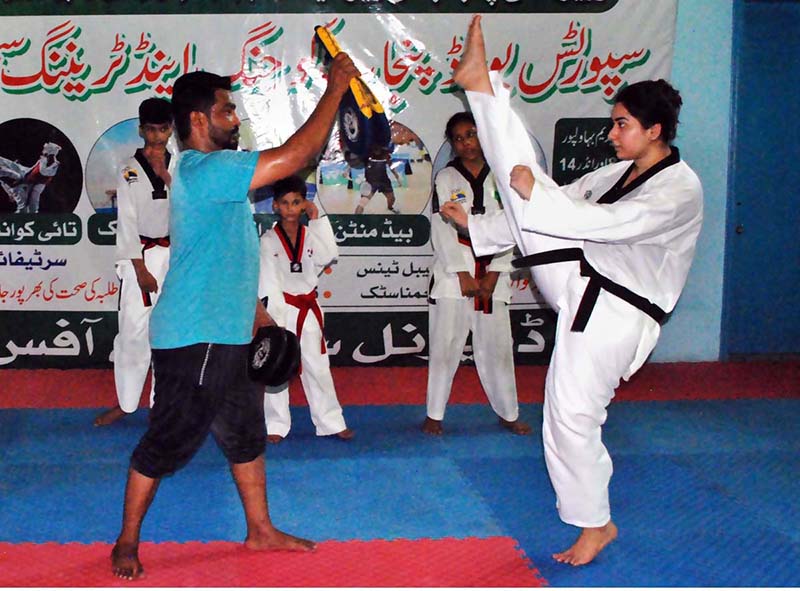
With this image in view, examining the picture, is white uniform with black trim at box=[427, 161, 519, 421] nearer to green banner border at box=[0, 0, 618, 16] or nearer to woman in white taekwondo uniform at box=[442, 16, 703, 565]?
woman in white taekwondo uniform at box=[442, 16, 703, 565]

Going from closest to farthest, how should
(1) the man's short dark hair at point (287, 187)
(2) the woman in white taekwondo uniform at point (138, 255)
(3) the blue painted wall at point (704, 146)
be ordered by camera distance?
(1) the man's short dark hair at point (287, 187) → (2) the woman in white taekwondo uniform at point (138, 255) → (3) the blue painted wall at point (704, 146)

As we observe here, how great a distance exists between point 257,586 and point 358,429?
2.08 metres

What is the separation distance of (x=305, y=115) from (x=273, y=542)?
3.92 m

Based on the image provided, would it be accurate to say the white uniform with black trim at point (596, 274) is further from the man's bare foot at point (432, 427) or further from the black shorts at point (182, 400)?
the man's bare foot at point (432, 427)

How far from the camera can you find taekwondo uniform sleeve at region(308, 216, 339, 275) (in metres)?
4.94

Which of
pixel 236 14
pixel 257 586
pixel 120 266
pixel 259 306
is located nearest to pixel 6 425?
pixel 120 266

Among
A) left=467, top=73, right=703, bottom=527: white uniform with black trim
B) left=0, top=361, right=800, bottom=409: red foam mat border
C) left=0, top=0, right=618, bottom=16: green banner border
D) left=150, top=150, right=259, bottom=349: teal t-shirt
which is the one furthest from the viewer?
left=0, top=0, right=618, bottom=16: green banner border

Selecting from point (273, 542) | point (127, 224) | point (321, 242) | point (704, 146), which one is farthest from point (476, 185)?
point (704, 146)

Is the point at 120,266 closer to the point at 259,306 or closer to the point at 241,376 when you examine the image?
the point at 259,306

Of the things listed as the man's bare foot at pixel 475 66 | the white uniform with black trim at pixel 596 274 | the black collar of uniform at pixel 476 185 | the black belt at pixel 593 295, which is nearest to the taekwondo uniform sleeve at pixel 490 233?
the white uniform with black trim at pixel 596 274

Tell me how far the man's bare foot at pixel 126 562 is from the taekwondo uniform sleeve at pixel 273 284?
1.84 m

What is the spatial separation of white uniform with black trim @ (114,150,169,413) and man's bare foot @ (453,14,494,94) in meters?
2.52

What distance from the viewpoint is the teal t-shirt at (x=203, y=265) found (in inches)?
118

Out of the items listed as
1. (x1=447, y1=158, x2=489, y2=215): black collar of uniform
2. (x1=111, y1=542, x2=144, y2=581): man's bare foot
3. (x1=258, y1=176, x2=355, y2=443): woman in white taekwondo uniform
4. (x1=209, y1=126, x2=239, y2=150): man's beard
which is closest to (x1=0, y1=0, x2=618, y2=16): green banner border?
(x1=447, y1=158, x2=489, y2=215): black collar of uniform
